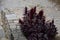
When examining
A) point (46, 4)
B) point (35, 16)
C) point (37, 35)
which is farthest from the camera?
point (46, 4)

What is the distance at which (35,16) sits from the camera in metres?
3.02

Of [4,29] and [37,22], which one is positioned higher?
[37,22]

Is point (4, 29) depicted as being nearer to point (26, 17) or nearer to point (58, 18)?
point (26, 17)

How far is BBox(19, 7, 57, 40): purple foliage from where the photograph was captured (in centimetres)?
282

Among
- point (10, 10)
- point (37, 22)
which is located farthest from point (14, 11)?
point (37, 22)

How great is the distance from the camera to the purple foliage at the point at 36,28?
2.82 metres

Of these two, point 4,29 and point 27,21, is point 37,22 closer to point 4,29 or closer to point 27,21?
point 27,21

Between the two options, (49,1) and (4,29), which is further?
(49,1)

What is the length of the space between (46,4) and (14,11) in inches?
30.1

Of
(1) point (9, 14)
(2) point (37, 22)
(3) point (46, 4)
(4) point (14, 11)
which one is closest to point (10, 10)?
(4) point (14, 11)

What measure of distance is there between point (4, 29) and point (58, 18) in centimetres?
102

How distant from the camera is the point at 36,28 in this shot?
288 centimetres

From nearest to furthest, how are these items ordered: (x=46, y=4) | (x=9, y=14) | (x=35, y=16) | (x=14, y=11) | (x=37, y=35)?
(x=37, y=35) → (x=35, y=16) → (x=9, y=14) → (x=14, y=11) → (x=46, y=4)

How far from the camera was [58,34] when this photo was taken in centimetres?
313
